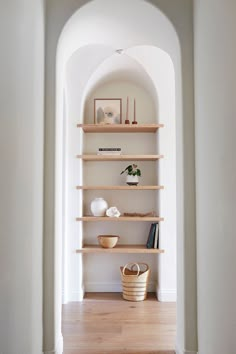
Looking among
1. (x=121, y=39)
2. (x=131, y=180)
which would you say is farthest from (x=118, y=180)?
(x=121, y=39)

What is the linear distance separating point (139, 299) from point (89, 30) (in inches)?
106

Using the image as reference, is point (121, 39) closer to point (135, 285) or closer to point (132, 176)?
point (132, 176)

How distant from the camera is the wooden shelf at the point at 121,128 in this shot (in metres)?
3.99

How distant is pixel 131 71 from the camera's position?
4.00 m

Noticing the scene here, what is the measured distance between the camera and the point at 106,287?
424cm

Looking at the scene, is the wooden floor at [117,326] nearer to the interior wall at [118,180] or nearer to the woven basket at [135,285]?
the woven basket at [135,285]

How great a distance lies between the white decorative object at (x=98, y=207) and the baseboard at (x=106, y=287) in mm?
856
